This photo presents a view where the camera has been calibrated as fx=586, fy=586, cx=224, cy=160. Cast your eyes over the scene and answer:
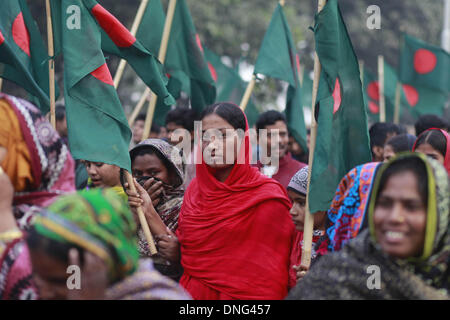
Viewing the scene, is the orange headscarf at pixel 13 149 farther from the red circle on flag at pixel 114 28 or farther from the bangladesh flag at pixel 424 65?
the bangladesh flag at pixel 424 65

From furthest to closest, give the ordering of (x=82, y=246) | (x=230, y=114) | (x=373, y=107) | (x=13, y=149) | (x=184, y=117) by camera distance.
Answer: (x=373, y=107) → (x=184, y=117) → (x=230, y=114) → (x=13, y=149) → (x=82, y=246)

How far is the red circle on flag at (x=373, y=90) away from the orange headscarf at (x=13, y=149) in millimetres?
6882

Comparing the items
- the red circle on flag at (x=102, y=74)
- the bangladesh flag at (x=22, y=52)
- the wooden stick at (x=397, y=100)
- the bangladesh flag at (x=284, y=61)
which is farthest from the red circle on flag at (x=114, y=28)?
the wooden stick at (x=397, y=100)

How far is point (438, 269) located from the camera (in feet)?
7.28

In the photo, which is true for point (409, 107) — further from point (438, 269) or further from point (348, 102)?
point (438, 269)

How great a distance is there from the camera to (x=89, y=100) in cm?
361

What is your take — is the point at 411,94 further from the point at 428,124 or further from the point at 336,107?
the point at 336,107

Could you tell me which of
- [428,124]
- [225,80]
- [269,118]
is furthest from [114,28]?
[225,80]

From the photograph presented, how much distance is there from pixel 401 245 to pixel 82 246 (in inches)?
45.6

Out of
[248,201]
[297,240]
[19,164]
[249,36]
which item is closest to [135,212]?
[248,201]

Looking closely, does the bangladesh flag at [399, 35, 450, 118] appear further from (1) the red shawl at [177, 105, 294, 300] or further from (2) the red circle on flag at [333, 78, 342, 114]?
(1) the red shawl at [177, 105, 294, 300]

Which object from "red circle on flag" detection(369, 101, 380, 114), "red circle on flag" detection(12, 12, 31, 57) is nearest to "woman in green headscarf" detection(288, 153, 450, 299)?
"red circle on flag" detection(12, 12, 31, 57)

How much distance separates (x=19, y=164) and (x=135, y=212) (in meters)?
1.42

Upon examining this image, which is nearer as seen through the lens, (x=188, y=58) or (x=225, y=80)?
(x=188, y=58)
